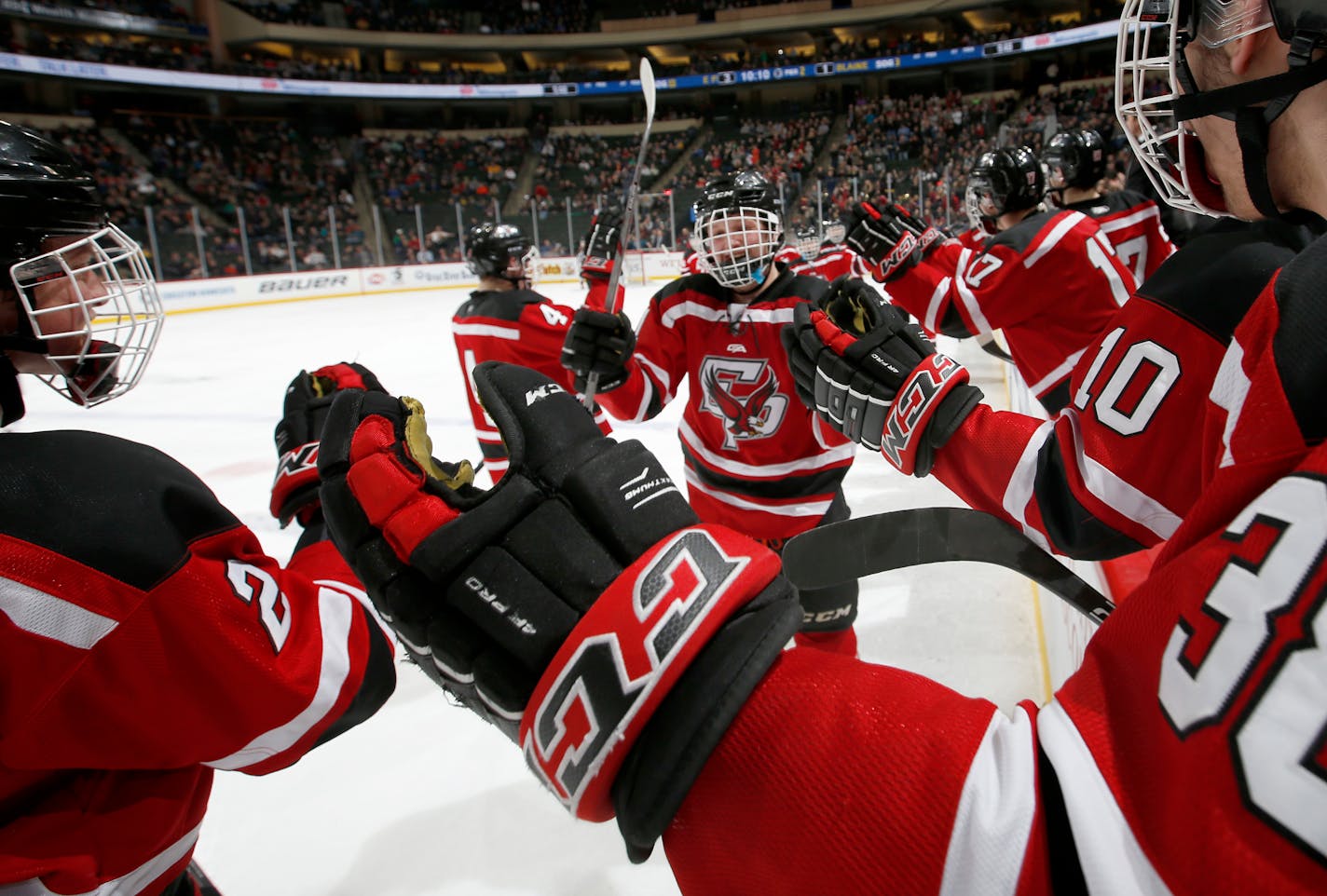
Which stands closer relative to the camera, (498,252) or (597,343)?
(597,343)

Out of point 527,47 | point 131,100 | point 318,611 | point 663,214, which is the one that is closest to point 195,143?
point 131,100

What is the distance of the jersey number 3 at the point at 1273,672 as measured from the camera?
1.01 feet

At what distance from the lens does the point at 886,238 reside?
3471mm

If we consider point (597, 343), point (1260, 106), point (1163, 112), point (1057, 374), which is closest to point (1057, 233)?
point (1057, 374)

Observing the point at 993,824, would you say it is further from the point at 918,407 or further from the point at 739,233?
the point at 739,233

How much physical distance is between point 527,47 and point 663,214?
1258 centimetres

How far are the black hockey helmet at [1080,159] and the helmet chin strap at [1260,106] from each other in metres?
3.20

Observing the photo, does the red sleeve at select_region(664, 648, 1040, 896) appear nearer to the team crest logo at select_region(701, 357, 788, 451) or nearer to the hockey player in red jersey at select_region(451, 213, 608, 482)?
the team crest logo at select_region(701, 357, 788, 451)

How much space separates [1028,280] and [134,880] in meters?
2.71

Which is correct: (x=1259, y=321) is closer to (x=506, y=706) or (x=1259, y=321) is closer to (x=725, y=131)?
(x=506, y=706)

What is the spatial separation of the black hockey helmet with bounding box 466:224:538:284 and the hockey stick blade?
2.69 m

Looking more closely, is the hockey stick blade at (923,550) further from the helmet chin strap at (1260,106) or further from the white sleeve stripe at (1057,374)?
the white sleeve stripe at (1057,374)

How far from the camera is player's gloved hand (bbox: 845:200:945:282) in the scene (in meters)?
3.46

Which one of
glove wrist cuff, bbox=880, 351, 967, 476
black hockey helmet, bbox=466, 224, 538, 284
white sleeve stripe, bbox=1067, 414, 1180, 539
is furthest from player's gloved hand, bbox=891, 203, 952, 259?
white sleeve stripe, bbox=1067, 414, 1180, 539
